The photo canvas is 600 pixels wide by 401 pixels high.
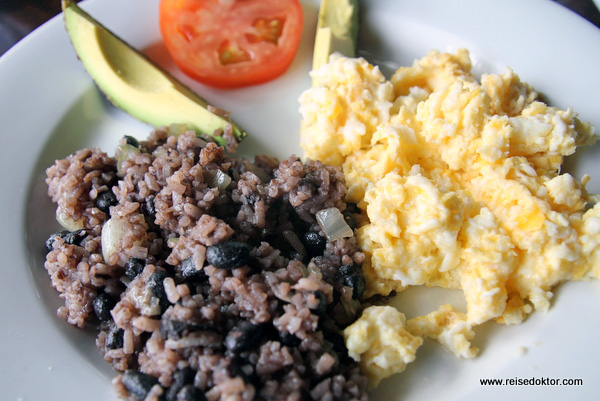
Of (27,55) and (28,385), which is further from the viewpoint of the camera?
(27,55)

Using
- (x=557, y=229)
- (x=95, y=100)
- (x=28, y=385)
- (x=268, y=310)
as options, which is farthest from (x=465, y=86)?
(x=28, y=385)

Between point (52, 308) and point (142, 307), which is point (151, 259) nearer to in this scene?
point (142, 307)

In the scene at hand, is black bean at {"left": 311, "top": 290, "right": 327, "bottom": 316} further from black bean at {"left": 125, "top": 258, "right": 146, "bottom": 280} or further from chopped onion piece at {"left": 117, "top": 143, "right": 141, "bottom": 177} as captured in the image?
chopped onion piece at {"left": 117, "top": 143, "right": 141, "bottom": 177}

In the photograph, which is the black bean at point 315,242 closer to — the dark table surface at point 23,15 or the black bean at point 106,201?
the black bean at point 106,201

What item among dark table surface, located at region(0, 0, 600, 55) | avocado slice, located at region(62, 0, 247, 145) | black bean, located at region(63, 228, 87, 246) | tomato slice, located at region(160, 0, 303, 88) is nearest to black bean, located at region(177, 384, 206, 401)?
black bean, located at region(63, 228, 87, 246)

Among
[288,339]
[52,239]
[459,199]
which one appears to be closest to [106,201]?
[52,239]

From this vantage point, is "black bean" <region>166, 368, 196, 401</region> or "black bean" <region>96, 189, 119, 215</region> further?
"black bean" <region>96, 189, 119, 215</region>
